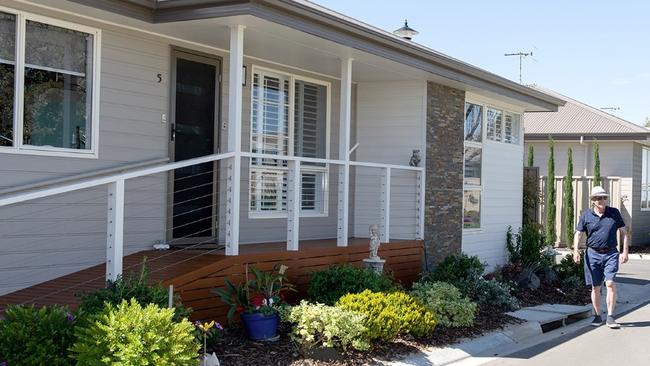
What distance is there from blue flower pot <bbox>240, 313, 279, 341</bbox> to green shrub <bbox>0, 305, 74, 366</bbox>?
2.42 meters

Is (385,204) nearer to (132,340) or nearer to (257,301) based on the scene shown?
(257,301)

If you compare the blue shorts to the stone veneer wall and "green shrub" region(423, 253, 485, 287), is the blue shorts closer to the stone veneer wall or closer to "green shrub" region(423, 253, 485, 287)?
"green shrub" region(423, 253, 485, 287)

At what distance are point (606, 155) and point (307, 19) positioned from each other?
19.1 meters

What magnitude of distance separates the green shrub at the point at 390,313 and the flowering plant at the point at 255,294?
719mm

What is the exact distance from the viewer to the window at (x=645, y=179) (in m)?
25.7

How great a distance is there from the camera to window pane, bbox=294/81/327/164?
11438 millimetres

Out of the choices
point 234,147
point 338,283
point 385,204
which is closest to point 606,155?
→ point 385,204

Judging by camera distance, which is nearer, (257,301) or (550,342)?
(257,301)

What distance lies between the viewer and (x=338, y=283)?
8.77m

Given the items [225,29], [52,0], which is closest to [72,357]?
[52,0]

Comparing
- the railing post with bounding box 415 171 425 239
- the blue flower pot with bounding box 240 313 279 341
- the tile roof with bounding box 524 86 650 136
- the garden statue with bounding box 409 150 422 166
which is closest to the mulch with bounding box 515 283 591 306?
the railing post with bounding box 415 171 425 239

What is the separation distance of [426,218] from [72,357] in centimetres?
763

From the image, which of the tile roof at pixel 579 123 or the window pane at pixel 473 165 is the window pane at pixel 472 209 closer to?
the window pane at pixel 473 165

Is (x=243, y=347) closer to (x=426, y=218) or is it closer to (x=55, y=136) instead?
(x=55, y=136)
